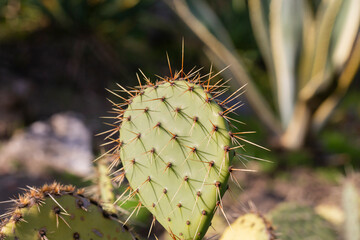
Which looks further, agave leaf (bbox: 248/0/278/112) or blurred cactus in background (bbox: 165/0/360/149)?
agave leaf (bbox: 248/0/278/112)

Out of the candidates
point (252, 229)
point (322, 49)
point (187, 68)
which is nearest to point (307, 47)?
point (322, 49)

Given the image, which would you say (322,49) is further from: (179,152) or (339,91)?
(179,152)

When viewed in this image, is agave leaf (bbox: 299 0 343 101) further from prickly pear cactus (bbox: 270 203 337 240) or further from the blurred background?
prickly pear cactus (bbox: 270 203 337 240)

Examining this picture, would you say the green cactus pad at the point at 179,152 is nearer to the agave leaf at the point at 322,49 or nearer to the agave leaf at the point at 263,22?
the agave leaf at the point at 322,49

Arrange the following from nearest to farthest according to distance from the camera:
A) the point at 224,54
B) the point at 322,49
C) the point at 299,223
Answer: the point at 299,223, the point at 322,49, the point at 224,54

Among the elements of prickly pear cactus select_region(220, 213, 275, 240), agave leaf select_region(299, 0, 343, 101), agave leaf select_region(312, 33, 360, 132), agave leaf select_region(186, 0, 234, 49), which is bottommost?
agave leaf select_region(312, 33, 360, 132)

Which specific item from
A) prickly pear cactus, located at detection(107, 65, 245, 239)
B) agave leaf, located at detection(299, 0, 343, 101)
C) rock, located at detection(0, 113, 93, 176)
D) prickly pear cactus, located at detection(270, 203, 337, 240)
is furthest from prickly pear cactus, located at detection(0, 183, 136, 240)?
agave leaf, located at detection(299, 0, 343, 101)

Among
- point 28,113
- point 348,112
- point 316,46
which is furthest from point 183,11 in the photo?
point 348,112
